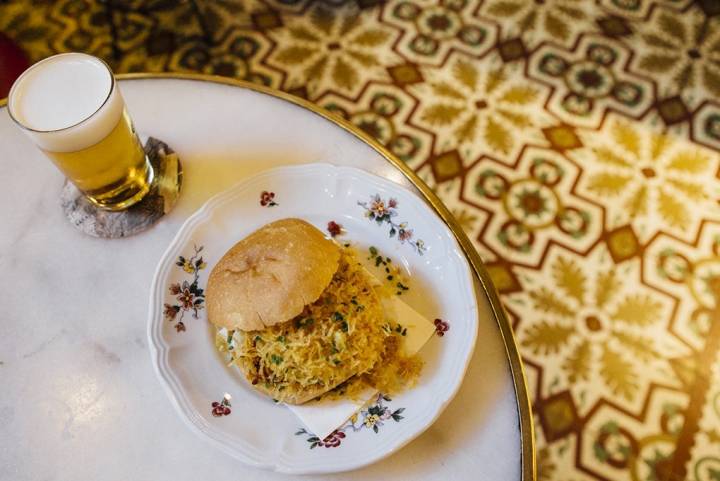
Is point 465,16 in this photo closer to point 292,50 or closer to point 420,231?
point 292,50

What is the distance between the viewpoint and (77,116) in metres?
0.86

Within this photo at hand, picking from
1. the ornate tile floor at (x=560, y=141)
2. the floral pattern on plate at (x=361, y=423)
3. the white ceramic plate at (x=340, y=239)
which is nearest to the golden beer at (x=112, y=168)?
the white ceramic plate at (x=340, y=239)

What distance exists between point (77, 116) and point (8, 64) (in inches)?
25.8

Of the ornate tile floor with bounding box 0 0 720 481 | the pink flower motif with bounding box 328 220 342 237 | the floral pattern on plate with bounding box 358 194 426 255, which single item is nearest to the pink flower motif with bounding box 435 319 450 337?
the floral pattern on plate with bounding box 358 194 426 255

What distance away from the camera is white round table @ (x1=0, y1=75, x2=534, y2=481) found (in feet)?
2.68

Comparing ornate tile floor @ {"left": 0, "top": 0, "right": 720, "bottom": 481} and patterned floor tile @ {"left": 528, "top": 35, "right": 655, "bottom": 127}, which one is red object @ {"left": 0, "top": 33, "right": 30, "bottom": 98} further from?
patterned floor tile @ {"left": 528, "top": 35, "right": 655, "bottom": 127}

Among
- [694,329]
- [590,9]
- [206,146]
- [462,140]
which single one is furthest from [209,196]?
[590,9]

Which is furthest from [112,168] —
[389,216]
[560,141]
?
[560,141]

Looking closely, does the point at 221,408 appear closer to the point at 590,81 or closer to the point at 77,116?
the point at 77,116

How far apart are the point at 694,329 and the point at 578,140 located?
67cm

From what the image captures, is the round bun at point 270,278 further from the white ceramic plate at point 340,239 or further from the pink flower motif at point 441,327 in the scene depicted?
the pink flower motif at point 441,327

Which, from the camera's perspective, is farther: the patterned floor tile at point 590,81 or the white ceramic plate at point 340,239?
the patterned floor tile at point 590,81

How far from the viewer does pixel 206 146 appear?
41.6 inches

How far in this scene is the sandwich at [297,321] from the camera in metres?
0.80
